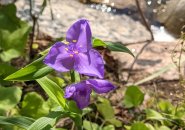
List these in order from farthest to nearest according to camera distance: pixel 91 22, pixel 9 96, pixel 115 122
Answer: pixel 91 22, pixel 115 122, pixel 9 96

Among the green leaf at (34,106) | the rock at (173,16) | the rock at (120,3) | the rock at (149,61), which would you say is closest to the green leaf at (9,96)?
the green leaf at (34,106)

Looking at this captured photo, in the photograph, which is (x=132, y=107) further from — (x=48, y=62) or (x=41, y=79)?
(x=48, y=62)

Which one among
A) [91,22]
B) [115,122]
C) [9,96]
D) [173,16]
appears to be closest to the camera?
[9,96]

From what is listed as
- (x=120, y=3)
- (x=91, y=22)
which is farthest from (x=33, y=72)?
(x=120, y=3)

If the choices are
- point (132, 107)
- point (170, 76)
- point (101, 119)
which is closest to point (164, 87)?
point (170, 76)

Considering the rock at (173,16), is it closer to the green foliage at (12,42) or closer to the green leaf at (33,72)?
the green foliage at (12,42)

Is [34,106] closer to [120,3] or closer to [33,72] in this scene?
[33,72]

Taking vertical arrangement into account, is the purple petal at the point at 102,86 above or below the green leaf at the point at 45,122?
above
